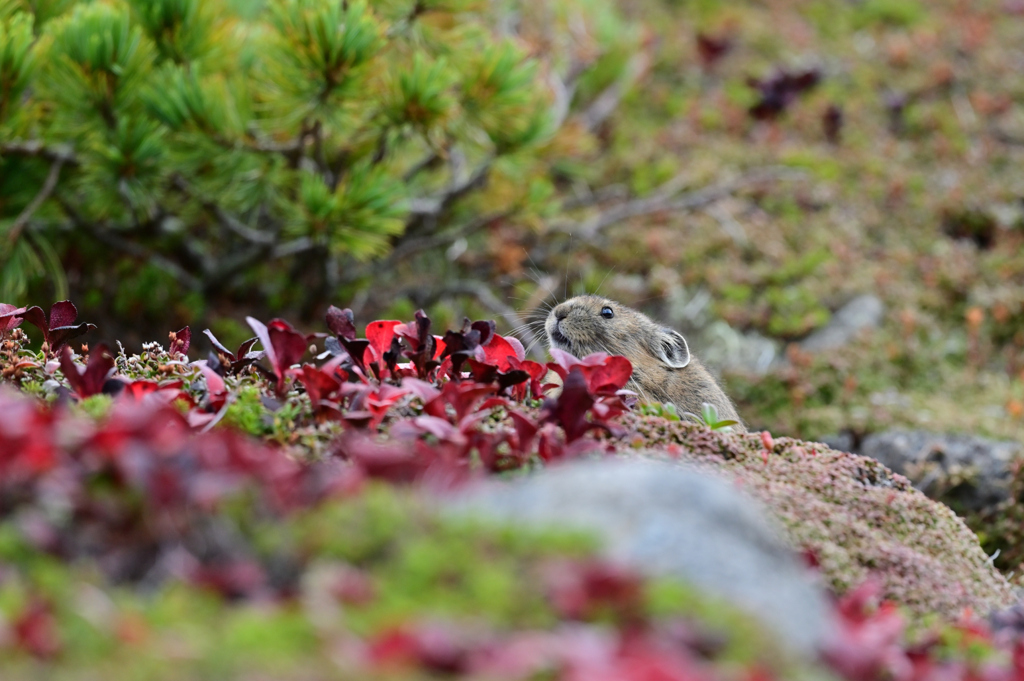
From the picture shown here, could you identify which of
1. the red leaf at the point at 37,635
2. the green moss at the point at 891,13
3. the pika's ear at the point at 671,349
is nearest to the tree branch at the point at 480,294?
the pika's ear at the point at 671,349

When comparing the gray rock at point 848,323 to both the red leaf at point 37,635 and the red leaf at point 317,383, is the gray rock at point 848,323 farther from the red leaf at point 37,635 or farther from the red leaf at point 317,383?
the red leaf at point 37,635

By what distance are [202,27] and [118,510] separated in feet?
16.5

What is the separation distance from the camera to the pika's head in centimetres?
627

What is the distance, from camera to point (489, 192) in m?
8.85

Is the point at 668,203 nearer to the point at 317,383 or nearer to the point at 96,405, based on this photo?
the point at 317,383

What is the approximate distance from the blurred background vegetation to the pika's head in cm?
120

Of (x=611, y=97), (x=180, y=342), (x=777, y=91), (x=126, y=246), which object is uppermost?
(x=180, y=342)

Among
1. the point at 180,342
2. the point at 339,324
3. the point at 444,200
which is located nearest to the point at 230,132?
the point at 444,200

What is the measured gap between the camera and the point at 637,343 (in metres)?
6.38

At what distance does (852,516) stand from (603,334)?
2.91 meters

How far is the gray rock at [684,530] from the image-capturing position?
2.22m

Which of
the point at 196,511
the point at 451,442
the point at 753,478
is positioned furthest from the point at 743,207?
the point at 196,511

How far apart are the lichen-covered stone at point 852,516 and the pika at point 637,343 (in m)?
1.88

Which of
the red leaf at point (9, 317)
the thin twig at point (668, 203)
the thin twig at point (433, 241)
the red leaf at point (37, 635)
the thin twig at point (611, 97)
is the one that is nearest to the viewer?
the red leaf at point (37, 635)
